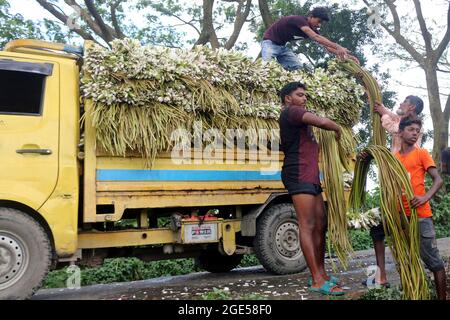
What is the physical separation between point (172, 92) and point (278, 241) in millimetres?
2171

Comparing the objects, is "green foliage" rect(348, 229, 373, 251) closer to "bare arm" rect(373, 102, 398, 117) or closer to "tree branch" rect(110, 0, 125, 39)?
"bare arm" rect(373, 102, 398, 117)

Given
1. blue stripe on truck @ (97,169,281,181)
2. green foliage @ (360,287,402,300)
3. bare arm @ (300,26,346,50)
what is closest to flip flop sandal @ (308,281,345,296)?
green foliage @ (360,287,402,300)

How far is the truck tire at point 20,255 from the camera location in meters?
4.31

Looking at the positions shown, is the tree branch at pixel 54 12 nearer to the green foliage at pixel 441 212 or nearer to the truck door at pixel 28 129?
the truck door at pixel 28 129

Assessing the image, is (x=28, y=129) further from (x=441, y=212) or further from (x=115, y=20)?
(x=441, y=212)

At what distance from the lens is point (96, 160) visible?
4852 millimetres

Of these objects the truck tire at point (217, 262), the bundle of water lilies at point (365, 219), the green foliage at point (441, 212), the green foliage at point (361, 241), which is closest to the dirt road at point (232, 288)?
the truck tire at point (217, 262)

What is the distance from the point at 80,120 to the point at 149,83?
78 cm

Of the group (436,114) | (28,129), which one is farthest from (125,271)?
(436,114)

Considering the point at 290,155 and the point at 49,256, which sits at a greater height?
the point at 290,155

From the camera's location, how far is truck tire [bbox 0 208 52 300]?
14.1ft
